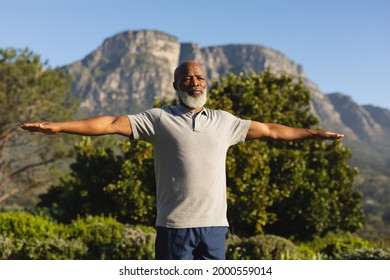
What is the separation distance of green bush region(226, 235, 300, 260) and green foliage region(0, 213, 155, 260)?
210 centimetres

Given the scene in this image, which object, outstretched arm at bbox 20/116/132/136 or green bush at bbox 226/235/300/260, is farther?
green bush at bbox 226/235/300/260

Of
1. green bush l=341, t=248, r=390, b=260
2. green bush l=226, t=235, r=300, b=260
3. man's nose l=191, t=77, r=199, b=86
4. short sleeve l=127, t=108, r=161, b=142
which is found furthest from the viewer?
green bush l=226, t=235, r=300, b=260

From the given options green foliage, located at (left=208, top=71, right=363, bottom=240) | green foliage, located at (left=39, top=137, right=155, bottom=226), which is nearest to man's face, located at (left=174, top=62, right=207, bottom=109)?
green foliage, located at (left=208, top=71, right=363, bottom=240)

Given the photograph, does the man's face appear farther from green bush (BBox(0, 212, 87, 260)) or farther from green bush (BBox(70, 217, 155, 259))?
green bush (BBox(0, 212, 87, 260))

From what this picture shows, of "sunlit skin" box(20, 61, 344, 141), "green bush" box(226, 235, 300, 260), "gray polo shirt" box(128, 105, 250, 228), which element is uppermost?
"sunlit skin" box(20, 61, 344, 141)

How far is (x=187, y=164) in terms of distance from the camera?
3.47 metres

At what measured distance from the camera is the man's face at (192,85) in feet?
12.1

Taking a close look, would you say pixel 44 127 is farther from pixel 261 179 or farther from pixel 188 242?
pixel 261 179

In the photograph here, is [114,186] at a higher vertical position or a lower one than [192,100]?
lower

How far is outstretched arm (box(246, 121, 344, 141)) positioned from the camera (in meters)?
3.86

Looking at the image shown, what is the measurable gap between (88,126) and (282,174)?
1569 cm

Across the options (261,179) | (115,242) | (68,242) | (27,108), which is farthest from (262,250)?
(27,108)

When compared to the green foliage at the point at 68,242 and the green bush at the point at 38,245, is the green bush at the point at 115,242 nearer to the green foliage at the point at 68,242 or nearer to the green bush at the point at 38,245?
the green foliage at the point at 68,242
